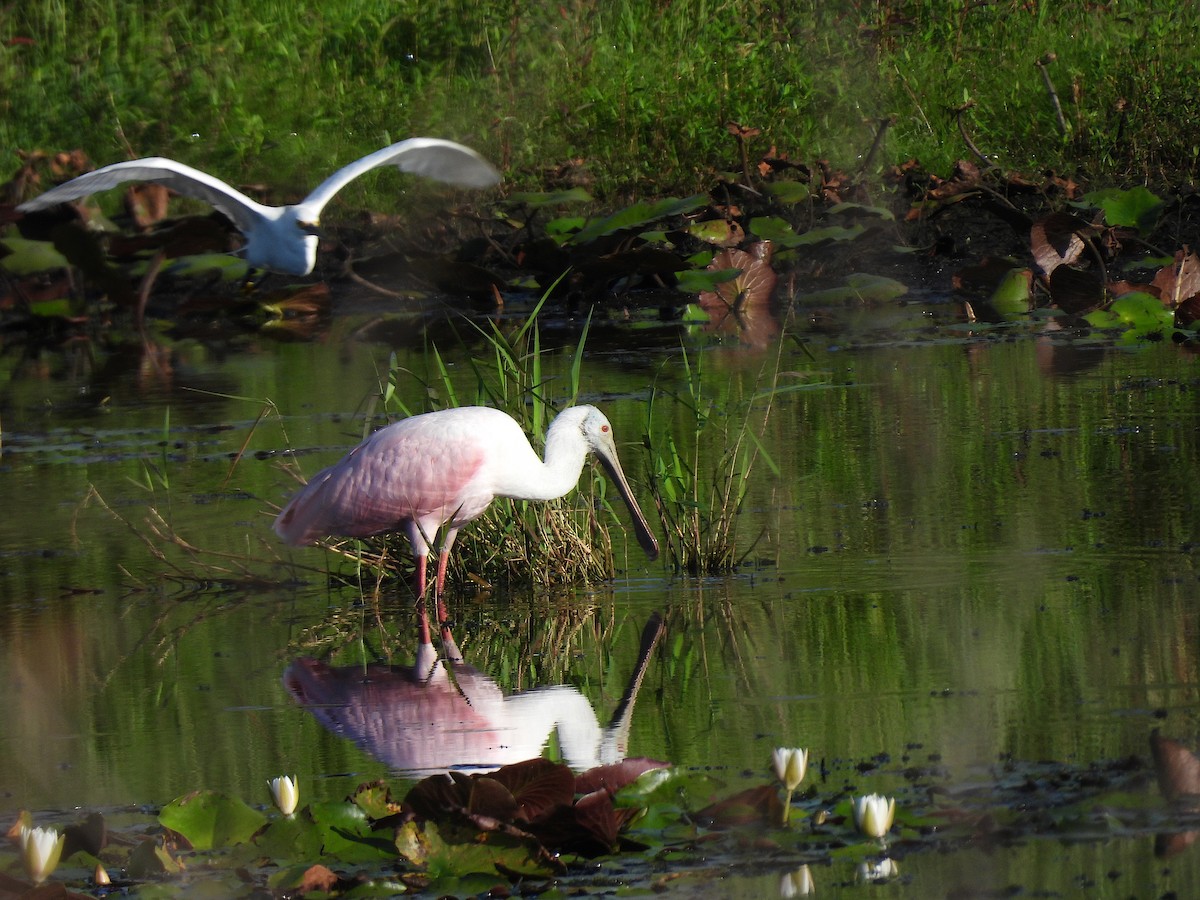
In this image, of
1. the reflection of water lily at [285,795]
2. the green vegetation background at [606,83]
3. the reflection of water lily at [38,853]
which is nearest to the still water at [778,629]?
the reflection of water lily at [285,795]

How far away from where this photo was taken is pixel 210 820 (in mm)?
3664

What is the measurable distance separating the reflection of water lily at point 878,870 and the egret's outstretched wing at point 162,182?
28.5 feet

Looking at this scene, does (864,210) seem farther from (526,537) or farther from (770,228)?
(526,537)

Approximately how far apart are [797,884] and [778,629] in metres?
1.97

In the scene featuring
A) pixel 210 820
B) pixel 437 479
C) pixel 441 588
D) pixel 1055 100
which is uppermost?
pixel 1055 100

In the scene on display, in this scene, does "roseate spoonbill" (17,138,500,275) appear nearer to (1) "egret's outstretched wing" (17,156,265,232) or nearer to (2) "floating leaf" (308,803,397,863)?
(1) "egret's outstretched wing" (17,156,265,232)

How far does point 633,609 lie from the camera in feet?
18.5

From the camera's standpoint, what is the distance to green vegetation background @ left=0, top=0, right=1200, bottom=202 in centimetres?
1527

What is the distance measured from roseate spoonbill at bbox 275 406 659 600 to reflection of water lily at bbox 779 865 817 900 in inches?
106

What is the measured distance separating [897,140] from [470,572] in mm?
10446

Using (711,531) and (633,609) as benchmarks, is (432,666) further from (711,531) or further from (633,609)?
(711,531)

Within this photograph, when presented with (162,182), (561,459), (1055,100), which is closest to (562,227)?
(162,182)

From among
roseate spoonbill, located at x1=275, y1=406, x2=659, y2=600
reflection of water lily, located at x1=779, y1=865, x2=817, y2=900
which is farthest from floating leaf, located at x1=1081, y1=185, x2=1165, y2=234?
reflection of water lily, located at x1=779, y1=865, x2=817, y2=900

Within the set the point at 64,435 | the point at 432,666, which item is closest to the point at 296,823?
the point at 432,666
